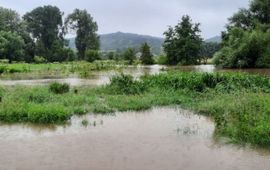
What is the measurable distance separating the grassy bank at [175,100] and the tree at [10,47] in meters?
34.3

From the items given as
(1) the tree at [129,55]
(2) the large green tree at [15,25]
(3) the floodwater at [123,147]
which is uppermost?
(2) the large green tree at [15,25]

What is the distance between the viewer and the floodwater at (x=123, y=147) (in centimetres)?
795

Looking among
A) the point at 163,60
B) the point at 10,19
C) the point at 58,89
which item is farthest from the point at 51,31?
the point at 58,89

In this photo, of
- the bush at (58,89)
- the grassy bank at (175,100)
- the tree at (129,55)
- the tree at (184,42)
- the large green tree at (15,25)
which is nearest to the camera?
the grassy bank at (175,100)

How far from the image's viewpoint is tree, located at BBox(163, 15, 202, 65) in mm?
47469

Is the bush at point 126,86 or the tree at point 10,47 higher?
the tree at point 10,47

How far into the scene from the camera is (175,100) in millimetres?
15375

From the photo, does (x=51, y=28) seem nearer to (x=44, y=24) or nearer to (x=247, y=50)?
(x=44, y=24)

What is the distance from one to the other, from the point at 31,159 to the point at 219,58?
34859mm

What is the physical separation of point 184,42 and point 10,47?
2150 centimetres

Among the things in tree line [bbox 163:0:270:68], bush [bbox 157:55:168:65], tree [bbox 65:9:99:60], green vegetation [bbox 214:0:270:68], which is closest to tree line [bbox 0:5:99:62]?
tree [bbox 65:9:99:60]

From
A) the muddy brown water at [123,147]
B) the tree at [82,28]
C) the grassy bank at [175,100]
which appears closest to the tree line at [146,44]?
the tree at [82,28]

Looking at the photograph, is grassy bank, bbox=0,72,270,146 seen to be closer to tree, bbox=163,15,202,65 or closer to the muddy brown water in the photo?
the muddy brown water

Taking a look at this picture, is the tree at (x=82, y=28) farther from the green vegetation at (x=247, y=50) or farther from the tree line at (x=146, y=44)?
the green vegetation at (x=247, y=50)
